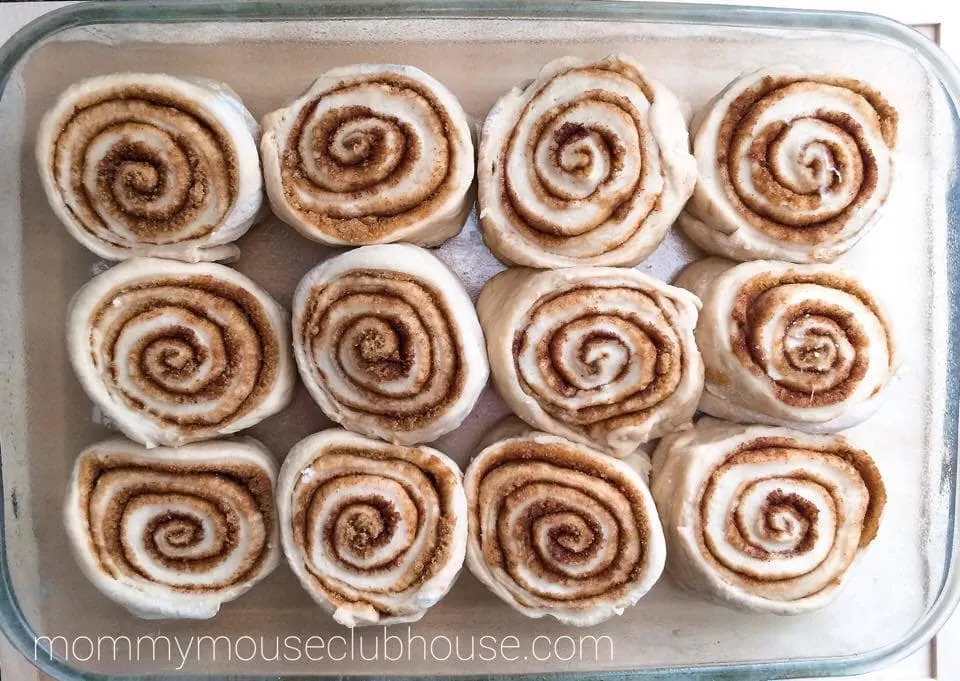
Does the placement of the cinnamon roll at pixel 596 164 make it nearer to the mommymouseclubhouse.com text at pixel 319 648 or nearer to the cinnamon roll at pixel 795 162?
the cinnamon roll at pixel 795 162

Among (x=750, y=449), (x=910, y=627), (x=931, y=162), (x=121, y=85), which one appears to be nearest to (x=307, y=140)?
(x=121, y=85)

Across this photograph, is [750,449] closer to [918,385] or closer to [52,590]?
[918,385]

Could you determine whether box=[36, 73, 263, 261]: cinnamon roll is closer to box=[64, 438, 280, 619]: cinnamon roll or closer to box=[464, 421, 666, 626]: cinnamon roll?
box=[64, 438, 280, 619]: cinnamon roll

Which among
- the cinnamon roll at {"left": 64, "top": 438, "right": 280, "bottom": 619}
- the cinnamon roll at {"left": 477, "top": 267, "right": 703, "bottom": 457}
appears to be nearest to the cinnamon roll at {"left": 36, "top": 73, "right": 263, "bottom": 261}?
the cinnamon roll at {"left": 64, "top": 438, "right": 280, "bottom": 619}

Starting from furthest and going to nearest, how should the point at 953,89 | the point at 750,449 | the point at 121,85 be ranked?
the point at 953,89 → the point at 750,449 → the point at 121,85

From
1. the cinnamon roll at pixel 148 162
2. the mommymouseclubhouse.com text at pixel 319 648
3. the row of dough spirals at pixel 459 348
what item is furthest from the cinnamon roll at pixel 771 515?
the cinnamon roll at pixel 148 162

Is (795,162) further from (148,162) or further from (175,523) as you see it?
(175,523)
